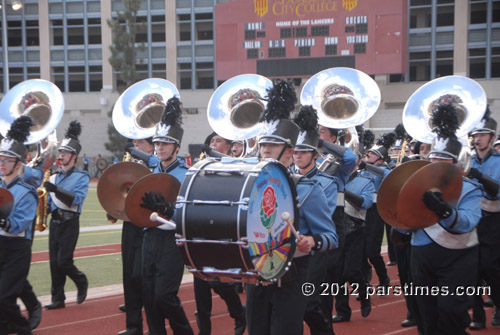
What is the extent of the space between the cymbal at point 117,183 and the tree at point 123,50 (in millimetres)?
36074

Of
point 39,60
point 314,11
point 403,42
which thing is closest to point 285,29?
point 314,11

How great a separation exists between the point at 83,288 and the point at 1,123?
8.62ft

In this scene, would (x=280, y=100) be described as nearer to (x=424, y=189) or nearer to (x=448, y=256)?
(x=424, y=189)

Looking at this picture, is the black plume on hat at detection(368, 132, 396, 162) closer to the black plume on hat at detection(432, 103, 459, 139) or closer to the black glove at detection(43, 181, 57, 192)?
the black plume on hat at detection(432, 103, 459, 139)

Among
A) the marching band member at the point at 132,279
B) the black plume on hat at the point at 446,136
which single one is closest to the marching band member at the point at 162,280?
the marching band member at the point at 132,279

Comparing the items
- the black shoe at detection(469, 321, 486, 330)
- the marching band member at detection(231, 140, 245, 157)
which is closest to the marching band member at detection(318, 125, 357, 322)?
the black shoe at detection(469, 321, 486, 330)

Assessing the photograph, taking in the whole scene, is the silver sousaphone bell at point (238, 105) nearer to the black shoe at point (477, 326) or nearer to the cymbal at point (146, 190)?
the cymbal at point (146, 190)

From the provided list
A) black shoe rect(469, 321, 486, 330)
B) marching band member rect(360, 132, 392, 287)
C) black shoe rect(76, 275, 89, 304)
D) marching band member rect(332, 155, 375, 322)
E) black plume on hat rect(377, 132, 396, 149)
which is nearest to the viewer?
black shoe rect(469, 321, 486, 330)

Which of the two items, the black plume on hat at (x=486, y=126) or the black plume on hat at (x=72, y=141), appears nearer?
the black plume on hat at (x=486, y=126)

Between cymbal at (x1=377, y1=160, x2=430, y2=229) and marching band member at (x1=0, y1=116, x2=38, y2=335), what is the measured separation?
3.29m

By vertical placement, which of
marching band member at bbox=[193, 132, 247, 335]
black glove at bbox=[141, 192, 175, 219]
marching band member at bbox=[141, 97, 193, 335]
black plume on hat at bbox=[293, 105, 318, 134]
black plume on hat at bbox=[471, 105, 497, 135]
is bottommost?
marching band member at bbox=[193, 132, 247, 335]

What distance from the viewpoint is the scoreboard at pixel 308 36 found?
102ft

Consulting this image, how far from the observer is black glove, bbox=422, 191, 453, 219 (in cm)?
493

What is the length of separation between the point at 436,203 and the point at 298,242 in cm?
118
